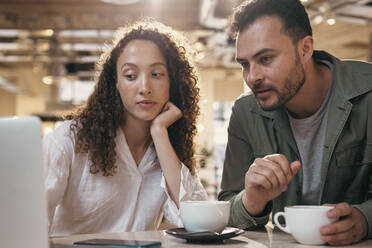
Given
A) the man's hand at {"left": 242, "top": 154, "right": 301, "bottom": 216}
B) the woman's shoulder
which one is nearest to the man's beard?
the man's hand at {"left": 242, "top": 154, "right": 301, "bottom": 216}

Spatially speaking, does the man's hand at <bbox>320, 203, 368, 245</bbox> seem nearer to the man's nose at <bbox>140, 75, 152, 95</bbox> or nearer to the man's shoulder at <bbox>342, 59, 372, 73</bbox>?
the man's shoulder at <bbox>342, 59, 372, 73</bbox>

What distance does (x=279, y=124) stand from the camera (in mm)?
1572

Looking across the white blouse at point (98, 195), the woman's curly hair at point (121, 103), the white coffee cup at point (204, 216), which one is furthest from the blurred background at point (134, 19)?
the white coffee cup at point (204, 216)

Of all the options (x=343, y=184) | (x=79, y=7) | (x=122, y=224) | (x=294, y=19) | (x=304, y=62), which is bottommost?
(x=122, y=224)

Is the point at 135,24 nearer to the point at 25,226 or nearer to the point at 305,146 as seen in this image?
the point at 305,146

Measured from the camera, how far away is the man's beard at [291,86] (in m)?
1.49

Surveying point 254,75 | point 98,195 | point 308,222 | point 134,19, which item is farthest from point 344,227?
point 134,19

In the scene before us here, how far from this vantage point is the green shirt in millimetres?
1447

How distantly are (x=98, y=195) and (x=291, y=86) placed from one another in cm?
74

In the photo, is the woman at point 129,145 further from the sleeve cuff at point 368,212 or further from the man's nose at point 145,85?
the sleeve cuff at point 368,212

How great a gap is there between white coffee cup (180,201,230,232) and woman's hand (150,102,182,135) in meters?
0.67

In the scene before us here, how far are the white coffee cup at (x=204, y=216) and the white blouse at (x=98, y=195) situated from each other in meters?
0.48

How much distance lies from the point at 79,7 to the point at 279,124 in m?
6.36

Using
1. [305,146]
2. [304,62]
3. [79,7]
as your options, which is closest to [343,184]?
[305,146]
